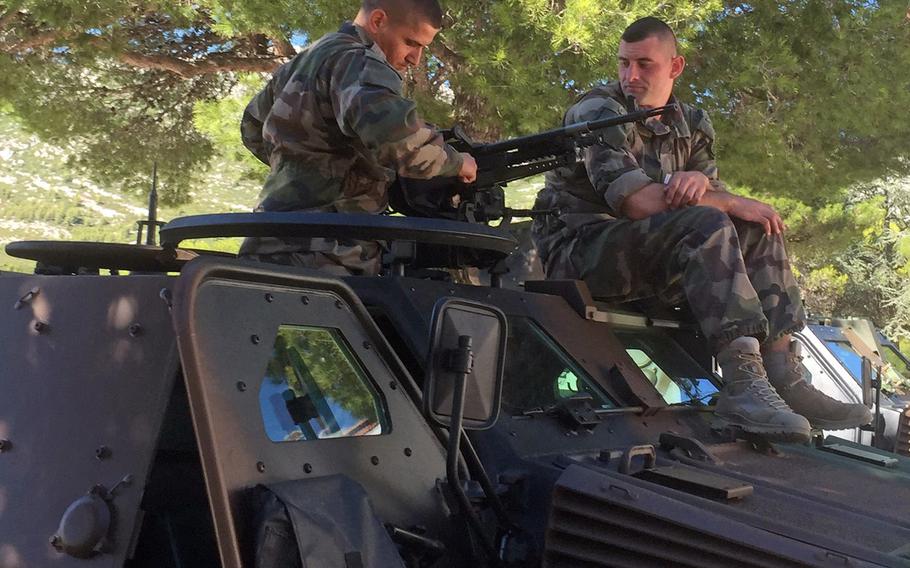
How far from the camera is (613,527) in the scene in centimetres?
224

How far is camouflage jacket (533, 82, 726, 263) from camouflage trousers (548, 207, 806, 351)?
12cm

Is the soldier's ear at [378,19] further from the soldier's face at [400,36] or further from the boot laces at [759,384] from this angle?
the boot laces at [759,384]

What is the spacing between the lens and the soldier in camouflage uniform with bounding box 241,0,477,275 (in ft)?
9.87

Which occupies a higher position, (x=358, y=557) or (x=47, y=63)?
(x=47, y=63)

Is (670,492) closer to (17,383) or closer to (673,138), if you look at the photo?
(17,383)

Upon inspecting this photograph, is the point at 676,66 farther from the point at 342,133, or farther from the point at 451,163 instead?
the point at 342,133

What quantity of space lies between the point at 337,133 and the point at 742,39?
7128mm

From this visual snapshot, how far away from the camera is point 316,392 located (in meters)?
2.23

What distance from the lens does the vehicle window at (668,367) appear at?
11.9 feet

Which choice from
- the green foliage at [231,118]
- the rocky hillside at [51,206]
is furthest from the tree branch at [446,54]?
the rocky hillside at [51,206]

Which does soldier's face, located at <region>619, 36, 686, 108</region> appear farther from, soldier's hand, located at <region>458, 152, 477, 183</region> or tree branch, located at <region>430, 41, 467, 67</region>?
tree branch, located at <region>430, 41, 467, 67</region>

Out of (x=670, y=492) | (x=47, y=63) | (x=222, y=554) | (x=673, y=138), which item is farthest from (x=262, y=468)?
(x=47, y=63)

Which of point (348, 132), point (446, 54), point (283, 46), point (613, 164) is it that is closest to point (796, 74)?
point (446, 54)

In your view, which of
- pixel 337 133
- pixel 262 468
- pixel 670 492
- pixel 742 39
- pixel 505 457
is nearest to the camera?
pixel 262 468
